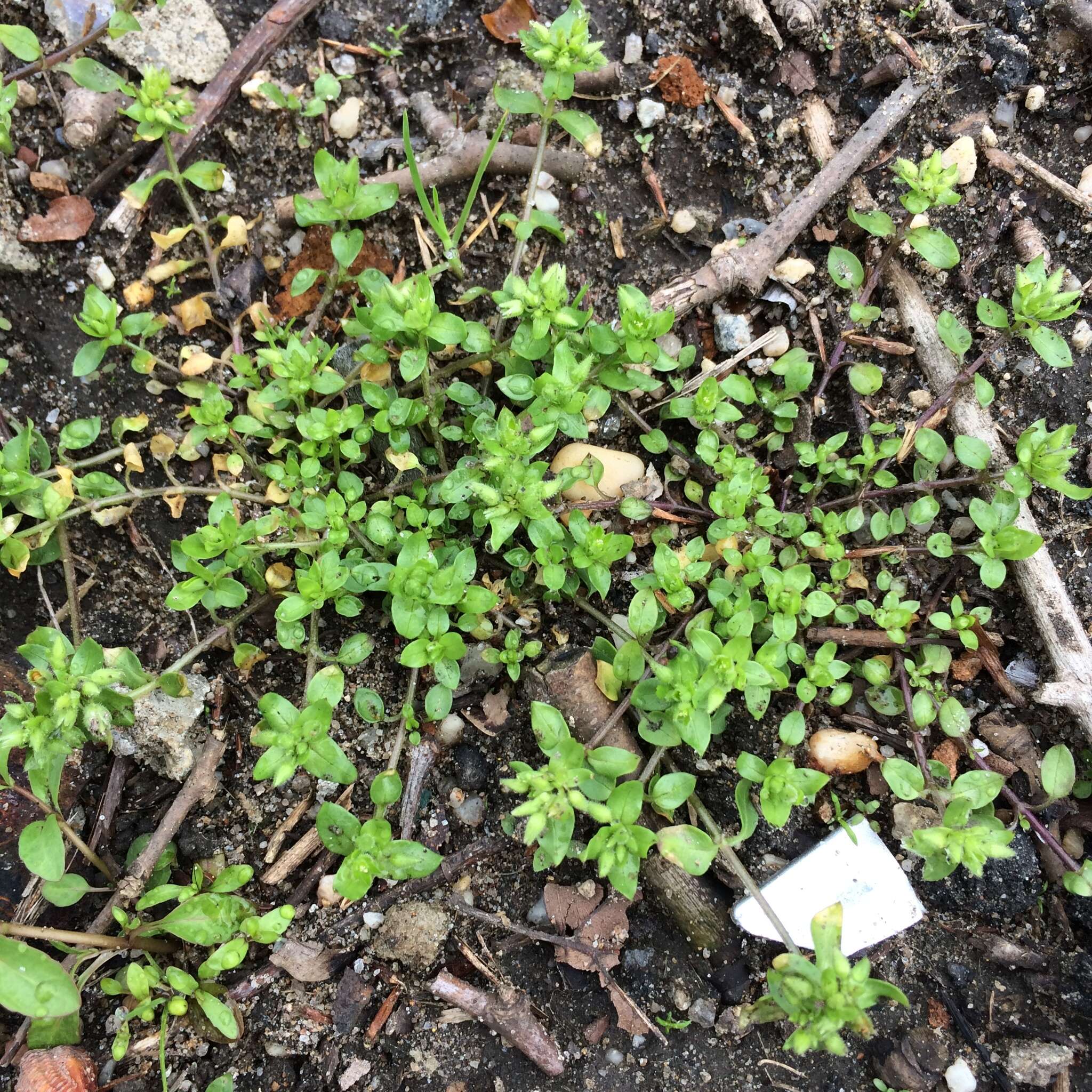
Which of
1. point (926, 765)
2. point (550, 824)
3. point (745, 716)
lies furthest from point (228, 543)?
point (926, 765)

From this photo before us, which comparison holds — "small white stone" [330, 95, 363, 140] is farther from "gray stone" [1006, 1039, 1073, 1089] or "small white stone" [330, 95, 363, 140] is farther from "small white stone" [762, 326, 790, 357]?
"gray stone" [1006, 1039, 1073, 1089]

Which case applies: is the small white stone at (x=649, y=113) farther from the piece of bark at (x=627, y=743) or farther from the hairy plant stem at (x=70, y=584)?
the hairy plant stem at (x=70, y=584)

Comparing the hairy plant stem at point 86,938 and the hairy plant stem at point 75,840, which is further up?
the hairy plant stem at point 75,840

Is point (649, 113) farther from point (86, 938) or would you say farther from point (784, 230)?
point (86, 938)

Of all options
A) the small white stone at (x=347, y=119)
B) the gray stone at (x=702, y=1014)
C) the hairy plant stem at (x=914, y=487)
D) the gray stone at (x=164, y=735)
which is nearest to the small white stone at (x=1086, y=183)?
the hairy plant stem at (x=914, y=487)

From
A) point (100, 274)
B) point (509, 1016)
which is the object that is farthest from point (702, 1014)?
point (100, 274)

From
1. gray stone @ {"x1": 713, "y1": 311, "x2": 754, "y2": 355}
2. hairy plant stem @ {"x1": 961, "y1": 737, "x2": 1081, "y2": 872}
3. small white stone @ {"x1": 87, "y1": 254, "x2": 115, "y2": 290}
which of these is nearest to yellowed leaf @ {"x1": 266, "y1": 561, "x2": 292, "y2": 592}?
small white stone @ {"x1": 87, "y1": 254, "x2": 115, "y2": 290}

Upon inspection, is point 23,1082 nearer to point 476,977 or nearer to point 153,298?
point 476,977
